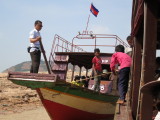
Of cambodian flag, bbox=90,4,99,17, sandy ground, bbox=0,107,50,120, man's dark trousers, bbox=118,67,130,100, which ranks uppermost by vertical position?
cambodian flag, bbox=90,4,99,17

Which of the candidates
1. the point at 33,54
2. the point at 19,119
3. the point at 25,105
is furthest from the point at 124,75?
the point at 25,105

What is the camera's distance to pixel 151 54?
3475mm

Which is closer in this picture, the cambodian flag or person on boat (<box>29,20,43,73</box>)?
person on boat (<box>29,20,43,73</box>)

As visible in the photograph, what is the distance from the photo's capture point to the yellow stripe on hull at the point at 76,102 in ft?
26.2

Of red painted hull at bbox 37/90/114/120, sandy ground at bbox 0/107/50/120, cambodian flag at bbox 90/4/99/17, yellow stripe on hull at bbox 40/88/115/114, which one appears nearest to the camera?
yellow stripe on hull at bbox 40/88/115/114

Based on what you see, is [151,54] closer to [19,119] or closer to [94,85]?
[94,85]

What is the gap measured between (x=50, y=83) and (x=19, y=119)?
19.3 ft

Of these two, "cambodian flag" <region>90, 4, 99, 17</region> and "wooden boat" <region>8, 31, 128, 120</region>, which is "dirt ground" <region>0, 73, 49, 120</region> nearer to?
"wooden boat" <region>8, 31, 128, 120</region>

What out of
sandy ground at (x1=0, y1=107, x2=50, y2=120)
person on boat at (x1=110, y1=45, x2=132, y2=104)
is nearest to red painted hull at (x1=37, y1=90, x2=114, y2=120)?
person on boat at (x1=110, y1=45, x2=132, y2=104)

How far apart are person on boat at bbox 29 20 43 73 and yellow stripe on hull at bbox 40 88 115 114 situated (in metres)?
1.00

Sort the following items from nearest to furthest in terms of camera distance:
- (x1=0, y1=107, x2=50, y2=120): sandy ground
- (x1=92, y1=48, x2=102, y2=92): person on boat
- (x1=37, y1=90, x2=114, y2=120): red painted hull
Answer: (x1=37, y1=90, x2=114, y2=120): red painted hull
(x1=92, y1=48, x2=102, y2=92): person on boat
(x1=0, y1=107, x2=50, y2=120): sandy ground

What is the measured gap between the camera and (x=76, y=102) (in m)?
8.47

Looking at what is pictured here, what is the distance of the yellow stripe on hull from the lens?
7.98 meters

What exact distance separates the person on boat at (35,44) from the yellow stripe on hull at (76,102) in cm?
100
